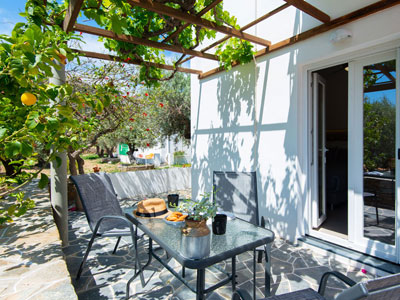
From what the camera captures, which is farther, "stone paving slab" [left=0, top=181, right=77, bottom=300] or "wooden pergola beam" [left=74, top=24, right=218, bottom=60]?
"wooden pergola beam" [left=74, top=24, right=218, bottom=60]

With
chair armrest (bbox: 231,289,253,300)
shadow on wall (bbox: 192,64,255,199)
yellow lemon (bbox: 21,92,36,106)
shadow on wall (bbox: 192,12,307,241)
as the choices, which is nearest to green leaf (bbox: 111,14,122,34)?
yellow lemon (bbox: 21,92,36,106)

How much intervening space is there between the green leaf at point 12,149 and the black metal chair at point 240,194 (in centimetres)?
196

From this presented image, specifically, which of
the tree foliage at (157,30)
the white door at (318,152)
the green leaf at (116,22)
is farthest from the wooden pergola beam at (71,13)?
the white door at (318,152)

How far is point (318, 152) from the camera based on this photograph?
382cm

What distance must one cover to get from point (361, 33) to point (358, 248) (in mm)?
2636

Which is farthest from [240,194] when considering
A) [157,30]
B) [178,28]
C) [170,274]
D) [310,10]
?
[157,30]

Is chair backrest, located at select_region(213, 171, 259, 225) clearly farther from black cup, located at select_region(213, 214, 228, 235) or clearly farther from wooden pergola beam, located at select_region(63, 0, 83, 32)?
wooden pergola beam, located at select_region(63, 0, 83, 32)

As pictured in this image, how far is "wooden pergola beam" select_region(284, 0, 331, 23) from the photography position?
2.60 m

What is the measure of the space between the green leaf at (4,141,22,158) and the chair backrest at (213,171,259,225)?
1.97 meters

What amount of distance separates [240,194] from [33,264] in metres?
2.13

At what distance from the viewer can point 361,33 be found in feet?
9.43

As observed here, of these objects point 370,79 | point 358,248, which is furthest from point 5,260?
point 370,79

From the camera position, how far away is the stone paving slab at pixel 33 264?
1.68m

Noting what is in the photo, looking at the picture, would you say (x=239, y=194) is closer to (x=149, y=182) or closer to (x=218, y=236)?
(x=218, y=236)
